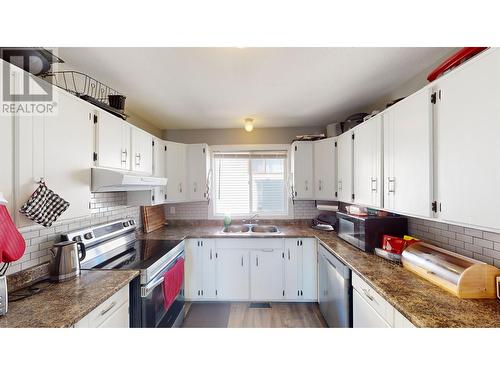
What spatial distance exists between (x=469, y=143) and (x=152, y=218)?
3271 mm

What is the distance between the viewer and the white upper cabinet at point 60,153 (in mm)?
1004

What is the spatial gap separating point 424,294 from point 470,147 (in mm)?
835

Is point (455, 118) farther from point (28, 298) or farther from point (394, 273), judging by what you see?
point (28, 298)

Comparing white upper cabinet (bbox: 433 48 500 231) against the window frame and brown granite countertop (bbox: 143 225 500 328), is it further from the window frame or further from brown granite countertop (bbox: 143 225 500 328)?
the window frame

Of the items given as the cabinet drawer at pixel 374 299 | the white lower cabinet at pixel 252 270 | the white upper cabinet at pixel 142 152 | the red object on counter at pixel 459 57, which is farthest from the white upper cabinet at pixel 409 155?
the white upper cabinet at pixel 142 152

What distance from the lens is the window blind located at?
3326 mm

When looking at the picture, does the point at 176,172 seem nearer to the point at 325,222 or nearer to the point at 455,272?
the point at 325,222

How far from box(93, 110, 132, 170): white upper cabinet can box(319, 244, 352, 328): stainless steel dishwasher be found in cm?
220

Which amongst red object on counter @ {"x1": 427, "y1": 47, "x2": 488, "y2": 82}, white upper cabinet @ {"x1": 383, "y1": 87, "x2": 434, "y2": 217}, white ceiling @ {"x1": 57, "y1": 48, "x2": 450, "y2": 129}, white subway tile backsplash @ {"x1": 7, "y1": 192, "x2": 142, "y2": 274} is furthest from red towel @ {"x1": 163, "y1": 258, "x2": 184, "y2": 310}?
red object on counter @ {"x1": 427, "y1": 47, "x2": 488, "y2": 82}

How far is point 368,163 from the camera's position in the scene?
1.90 m

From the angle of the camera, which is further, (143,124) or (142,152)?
(143,124)

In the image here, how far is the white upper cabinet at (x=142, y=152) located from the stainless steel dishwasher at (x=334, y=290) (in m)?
2.24

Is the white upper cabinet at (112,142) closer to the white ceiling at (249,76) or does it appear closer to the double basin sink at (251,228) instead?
the white ceiling at (249,76)

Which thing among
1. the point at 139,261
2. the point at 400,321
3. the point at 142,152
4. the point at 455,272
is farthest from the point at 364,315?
the point at 142,152
